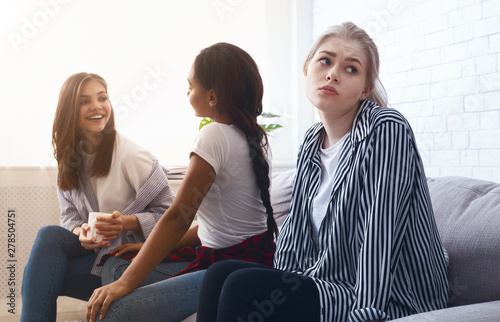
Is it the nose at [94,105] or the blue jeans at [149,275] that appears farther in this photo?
the nose at [94,105]

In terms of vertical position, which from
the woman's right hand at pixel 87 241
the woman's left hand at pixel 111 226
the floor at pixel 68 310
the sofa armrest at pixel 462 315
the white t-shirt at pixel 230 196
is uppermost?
the white t-shirt at pixel 230 196

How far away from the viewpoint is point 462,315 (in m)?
0.98

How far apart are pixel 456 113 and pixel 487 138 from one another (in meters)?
0.21

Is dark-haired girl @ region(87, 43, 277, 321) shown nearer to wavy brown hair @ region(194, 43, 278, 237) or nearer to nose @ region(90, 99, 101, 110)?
wavy brown hair @ region(194, 43, 278, 237)

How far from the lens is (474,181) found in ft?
4.55

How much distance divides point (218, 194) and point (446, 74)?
5.06ft

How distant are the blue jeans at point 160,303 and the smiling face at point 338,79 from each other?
58cm

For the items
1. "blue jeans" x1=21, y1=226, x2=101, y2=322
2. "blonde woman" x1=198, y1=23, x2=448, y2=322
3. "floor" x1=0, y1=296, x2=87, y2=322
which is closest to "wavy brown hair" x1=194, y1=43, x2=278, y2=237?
"blonde woman" x1=198, y1=23, x2=448, y2=322

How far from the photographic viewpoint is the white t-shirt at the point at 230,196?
4.36ft

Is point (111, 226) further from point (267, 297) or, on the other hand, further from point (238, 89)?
point (267, 297)

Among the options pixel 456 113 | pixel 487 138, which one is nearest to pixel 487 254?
pixel 487 138

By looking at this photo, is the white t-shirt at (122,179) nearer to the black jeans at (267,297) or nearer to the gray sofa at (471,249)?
the gray sofa at (471,249)

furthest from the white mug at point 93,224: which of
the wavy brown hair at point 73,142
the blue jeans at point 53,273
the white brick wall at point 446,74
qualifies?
the white brick wall at point 446,74

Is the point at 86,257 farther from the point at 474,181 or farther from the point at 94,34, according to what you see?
the point at 94,34
